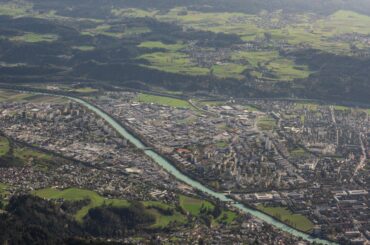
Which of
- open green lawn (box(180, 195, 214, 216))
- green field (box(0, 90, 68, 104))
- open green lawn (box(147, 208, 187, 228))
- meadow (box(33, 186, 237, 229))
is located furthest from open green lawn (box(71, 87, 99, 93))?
open green lawn (box(147, 208, 187, 228))

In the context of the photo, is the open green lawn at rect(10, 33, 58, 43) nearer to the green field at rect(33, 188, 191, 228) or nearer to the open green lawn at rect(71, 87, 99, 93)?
the open green lawn at rect(71, 87, 99, 93)

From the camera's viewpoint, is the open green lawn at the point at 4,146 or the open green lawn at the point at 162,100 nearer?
the open green lawn at the point at 4,146

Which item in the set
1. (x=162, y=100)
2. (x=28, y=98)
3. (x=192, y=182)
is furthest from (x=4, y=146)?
(x=162, y=100)

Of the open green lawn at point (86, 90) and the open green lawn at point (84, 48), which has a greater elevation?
the open green lawn at point (84, 48)

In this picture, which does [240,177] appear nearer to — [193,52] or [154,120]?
[154,120]

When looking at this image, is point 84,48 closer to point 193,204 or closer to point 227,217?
point 193,204

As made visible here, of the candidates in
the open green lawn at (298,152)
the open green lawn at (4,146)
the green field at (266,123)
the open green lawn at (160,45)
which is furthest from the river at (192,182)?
the open green lawn at (160,45)

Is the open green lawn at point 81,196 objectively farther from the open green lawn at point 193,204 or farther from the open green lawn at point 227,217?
the open green lawn at point 227,217
